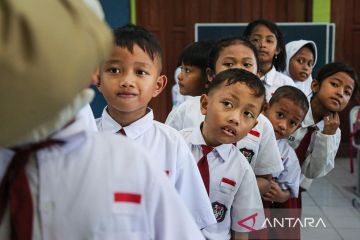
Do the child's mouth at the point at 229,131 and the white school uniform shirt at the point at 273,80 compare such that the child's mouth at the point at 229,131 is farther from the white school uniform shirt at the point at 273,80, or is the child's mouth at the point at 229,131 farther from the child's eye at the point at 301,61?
the child's eye at the point at 301,61

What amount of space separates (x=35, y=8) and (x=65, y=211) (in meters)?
0.29

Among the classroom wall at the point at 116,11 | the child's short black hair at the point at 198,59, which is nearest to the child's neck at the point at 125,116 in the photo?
the child's short black hair at the point at 198,59

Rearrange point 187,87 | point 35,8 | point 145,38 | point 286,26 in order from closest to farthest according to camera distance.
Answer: point 35,8 < point 145,38 < point 187,87 < point 286,26

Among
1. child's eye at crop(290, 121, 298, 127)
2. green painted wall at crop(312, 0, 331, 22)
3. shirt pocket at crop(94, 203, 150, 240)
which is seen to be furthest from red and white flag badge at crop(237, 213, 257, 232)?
green painted wall at crop(312, 0, 331, 22)

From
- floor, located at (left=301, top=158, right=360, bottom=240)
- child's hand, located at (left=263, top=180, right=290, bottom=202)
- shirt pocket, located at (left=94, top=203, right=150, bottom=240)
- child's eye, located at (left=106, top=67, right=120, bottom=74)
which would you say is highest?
child's eye, located at (left=106, top=67, right=120, bottom=74)

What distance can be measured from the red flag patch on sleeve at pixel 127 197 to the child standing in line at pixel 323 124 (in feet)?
4.58

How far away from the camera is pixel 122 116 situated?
1286 mm

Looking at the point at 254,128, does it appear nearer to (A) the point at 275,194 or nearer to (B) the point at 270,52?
(A) the point at 275,194

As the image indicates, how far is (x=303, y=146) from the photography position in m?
1.97

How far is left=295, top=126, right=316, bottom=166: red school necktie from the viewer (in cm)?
195

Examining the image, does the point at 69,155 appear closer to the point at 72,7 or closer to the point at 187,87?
the point at 72,7

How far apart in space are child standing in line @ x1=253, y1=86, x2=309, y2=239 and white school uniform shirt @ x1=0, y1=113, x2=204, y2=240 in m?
1.18

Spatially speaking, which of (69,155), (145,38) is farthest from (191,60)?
(69,155)

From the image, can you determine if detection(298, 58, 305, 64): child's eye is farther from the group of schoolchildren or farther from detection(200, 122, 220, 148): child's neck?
detection(200, 122, 220, 148): child's neck
